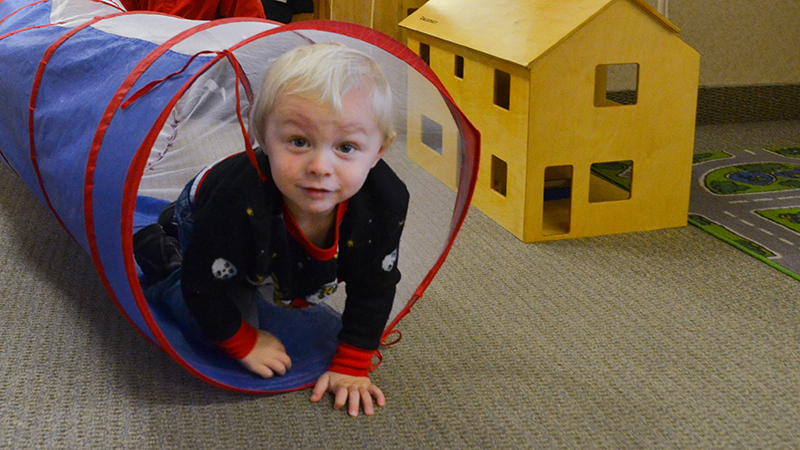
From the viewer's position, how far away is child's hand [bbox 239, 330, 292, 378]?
3.15 feet

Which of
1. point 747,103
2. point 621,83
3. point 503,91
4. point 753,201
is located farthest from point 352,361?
point 747,103

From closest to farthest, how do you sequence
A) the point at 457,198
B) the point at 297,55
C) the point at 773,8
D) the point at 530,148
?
1. the point at 297,55
2. the point at 457,198
3. the point at 530,148
4. the point at 773,8

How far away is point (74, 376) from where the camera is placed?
38.8 inches

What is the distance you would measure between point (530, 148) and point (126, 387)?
803 millimetres

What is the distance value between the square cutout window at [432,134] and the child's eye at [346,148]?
21cm

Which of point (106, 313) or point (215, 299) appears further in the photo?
point (106, 313)

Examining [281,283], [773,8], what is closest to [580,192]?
[281,283]

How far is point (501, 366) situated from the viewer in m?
1.02

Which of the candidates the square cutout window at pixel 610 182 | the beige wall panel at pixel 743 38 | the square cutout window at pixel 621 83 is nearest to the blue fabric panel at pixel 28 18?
the square cutout window at pixel 610 182

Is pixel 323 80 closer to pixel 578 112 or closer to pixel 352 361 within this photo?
pixel 352 361

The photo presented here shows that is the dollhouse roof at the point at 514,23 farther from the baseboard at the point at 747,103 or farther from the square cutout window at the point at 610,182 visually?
the baseboard at the point at 747,103

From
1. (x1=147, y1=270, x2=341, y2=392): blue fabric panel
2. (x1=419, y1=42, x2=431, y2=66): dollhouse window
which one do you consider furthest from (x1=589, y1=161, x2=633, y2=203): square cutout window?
(x1=147, y1=270, x2=341, y2=392): blue fabric panel

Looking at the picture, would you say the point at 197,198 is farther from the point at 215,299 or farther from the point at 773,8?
the point at 773,8

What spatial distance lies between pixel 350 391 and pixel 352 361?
0.05m
